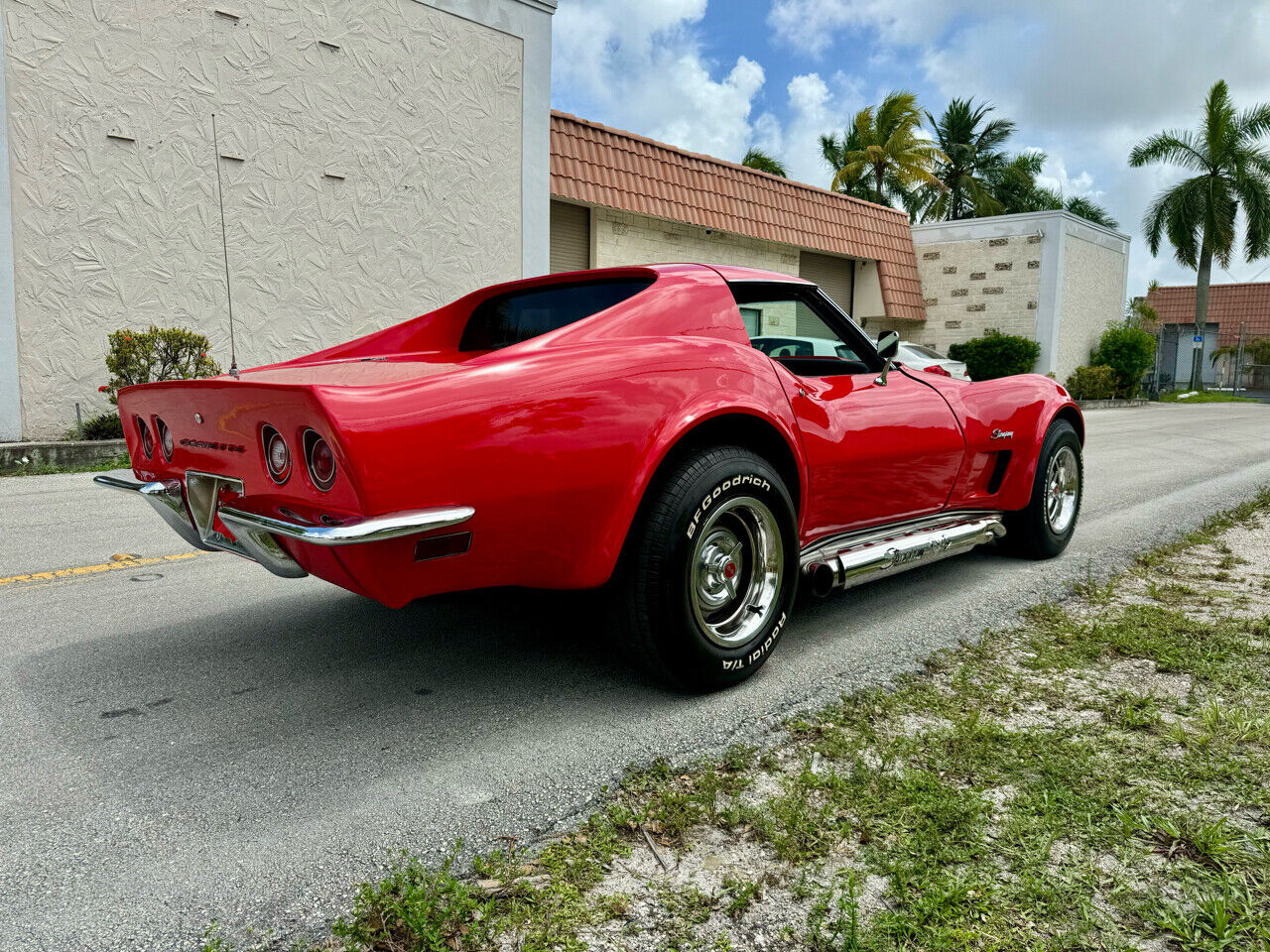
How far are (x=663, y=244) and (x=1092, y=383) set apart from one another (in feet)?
48.3

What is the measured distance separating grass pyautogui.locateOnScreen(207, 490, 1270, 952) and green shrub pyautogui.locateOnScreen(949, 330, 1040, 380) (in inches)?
857

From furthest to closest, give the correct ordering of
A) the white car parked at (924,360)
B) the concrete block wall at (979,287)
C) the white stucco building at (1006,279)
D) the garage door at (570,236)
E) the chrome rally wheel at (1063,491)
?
the concrete block wall at (979,287)
the white stucco building at (1006,279)
the garage door at (570,236)
the white car parked at (924,360)
the chrome rally wheel at (1063,491)

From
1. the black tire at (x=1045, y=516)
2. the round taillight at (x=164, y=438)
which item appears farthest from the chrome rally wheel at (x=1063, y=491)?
the round taillight at (x=164, y=438)

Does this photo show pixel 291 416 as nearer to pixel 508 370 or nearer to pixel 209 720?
pixel 508 370

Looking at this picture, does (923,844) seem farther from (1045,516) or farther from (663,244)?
(663,244)

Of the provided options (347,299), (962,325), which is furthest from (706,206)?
(962,325)

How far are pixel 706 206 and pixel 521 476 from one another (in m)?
15.2

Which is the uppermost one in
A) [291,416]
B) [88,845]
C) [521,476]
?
[291,416]

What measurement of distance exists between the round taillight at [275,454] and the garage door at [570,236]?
41.2 feet

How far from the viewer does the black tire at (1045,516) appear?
14.8 feet

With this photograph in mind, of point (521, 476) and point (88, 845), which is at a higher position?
point (521, 476)

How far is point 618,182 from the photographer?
1477cm

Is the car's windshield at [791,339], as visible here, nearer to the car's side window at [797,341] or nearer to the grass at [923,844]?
the car's side window at [797,341]

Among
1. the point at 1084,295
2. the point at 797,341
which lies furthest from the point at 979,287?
the point at 797,341
